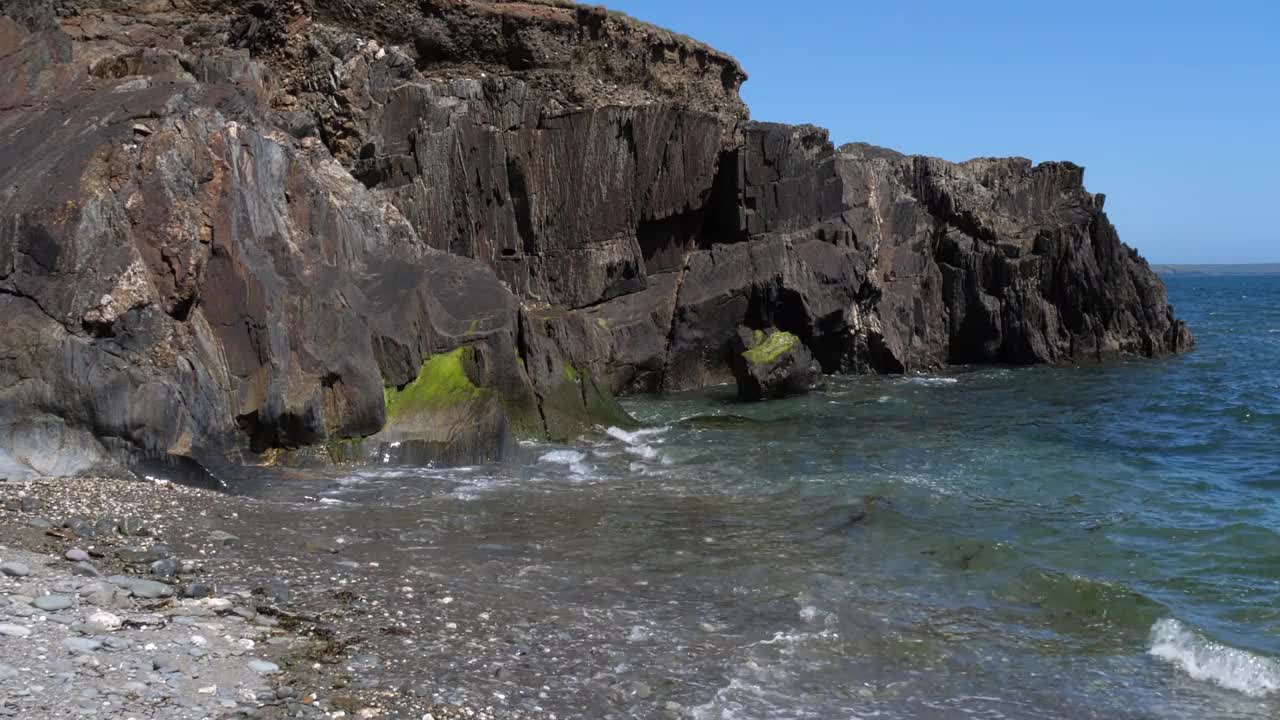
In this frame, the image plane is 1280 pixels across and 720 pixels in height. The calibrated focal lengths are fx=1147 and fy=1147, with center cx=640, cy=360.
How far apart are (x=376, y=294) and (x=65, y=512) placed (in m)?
7.25

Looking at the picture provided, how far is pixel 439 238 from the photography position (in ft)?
86.9

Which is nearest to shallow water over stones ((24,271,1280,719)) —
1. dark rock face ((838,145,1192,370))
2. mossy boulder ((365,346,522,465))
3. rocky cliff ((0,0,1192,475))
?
mossy boulder ((365,346,522,465))

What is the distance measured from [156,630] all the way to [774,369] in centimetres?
1967

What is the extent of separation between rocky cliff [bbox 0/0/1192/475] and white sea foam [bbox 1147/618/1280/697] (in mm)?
9424

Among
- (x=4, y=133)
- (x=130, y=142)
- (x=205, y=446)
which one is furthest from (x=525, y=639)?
(x=4, y=133)

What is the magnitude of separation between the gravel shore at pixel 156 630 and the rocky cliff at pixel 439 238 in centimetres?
264

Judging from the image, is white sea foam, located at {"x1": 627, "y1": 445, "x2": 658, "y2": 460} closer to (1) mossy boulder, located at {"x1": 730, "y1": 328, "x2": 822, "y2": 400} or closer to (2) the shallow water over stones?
(2) the shallow water over stones

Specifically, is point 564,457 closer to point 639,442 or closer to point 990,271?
point 639,442

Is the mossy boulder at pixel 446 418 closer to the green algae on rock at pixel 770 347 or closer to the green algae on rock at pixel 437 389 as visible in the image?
the green algae on rock at pixel 437 389

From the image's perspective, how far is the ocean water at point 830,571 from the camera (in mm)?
8391

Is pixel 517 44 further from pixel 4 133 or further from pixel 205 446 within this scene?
pixel 205 446

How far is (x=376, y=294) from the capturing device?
17.2 meters

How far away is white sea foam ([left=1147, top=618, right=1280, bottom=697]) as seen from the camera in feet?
29.3

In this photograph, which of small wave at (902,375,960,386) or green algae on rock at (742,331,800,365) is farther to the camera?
small wave at (902,375,960,386)
